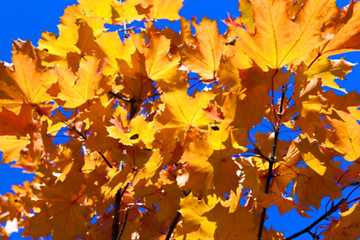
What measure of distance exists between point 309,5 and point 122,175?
0.65 metres

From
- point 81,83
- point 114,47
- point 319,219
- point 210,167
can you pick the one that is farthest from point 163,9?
point 319,219

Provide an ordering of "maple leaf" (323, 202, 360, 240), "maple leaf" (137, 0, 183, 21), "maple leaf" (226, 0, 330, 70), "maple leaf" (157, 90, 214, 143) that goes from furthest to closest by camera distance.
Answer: "maple leaf" (137, 0, 183, 21) < "maple leaf" (323, 202, 360, 240) < "maple leaf" (157, 90, 214, 143) < "maple leaf" (226, 0, 330, 70)

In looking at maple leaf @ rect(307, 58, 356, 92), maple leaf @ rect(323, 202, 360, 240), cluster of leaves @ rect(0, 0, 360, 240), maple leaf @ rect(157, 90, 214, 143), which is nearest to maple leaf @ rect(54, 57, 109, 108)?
cluster of leaves @ rect(0, 0, 360, 240)

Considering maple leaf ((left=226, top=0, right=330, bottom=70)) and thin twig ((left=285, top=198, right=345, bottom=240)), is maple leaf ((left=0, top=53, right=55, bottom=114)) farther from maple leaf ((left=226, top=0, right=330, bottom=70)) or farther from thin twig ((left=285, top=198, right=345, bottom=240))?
thin twig ((left=285, top=198, right=345, bottom=240))

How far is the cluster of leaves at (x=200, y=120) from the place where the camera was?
34.2 inches

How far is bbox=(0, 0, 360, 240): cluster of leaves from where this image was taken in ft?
2.85

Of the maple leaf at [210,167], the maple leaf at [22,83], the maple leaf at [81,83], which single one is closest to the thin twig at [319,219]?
the maple leaf at [210,167]

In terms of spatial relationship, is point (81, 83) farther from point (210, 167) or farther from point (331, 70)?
point (331, 70)

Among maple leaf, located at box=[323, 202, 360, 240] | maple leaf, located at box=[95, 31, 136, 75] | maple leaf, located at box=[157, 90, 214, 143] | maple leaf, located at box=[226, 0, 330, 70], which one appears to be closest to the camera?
maple leaf, located at box=[226, 0, 330, 70]

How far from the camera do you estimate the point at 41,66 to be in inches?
54.3

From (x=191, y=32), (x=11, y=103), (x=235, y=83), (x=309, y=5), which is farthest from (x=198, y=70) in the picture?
(x=11, y=103)

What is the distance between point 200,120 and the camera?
958 mm

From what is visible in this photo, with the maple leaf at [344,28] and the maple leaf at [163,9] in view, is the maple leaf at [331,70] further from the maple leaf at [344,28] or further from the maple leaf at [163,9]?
the maple leaf at [163,9]

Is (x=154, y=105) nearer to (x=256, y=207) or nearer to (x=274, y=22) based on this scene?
(x=256, y=207)
